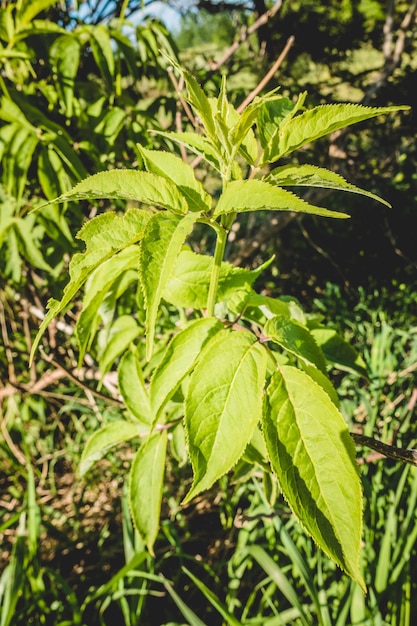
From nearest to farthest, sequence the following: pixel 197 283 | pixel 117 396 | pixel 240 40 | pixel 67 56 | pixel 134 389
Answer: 1. pixel 197 283
2. pixel 134 389
3. pixel 67 56
4. pixel 117 396
5. pixel 240 40

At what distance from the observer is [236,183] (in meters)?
0.62

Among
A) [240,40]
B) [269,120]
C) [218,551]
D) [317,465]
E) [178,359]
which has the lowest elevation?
[218,551]

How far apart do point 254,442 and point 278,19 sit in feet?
11.2

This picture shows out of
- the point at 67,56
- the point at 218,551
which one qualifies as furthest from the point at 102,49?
the point at 218,551

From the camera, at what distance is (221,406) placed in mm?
661

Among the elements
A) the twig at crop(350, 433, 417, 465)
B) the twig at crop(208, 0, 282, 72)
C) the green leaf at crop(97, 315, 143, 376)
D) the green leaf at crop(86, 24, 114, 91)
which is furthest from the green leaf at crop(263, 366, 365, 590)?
the twig at crop(208, 0, 282, 72)

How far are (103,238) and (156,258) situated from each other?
121 millimetres

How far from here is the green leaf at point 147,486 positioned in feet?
3.20

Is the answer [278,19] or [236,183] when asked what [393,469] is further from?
[278,19]

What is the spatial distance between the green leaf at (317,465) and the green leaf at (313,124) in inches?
13.7

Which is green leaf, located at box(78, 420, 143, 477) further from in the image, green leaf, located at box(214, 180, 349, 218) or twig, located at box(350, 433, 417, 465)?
green leaf, located at box(214, 180, 349, 218)

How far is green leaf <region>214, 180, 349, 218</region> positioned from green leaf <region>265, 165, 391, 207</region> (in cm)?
5

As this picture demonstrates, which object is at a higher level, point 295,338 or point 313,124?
point 313,124

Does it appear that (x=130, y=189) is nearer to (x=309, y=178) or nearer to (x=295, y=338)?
(x=309, y=178)
